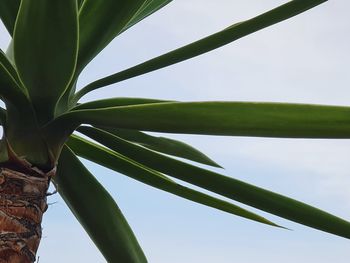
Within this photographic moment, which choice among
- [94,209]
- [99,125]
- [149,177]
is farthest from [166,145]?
[99,125]

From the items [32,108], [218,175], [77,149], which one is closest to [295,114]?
[218,175]

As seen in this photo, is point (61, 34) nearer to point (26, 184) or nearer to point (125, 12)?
point (125, 12)

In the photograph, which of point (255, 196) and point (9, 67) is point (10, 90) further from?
point (255, 196)

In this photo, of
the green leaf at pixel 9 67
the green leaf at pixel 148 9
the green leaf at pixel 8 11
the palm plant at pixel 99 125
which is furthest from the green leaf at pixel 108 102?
the green leaf at pixel 148 9

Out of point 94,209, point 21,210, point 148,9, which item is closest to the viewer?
point 21,210


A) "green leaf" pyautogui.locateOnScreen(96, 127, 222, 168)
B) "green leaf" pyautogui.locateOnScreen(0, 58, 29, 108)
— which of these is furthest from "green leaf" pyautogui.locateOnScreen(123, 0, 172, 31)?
"green leaf" pyautogui.locateOnScreen(0, 58, 29, 108)
